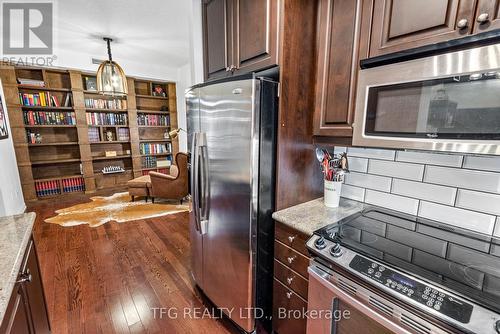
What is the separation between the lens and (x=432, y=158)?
1228 mm

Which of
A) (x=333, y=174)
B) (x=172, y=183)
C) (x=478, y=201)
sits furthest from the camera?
(x=172, y=183)

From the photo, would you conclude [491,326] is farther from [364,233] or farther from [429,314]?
[364,233]

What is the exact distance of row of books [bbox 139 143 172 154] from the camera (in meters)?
5.21

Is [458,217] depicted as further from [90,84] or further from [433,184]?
[90,84]

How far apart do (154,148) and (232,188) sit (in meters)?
4.55

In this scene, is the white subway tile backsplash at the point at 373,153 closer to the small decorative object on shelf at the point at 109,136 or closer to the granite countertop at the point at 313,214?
the granite countertop at the point at 313,214

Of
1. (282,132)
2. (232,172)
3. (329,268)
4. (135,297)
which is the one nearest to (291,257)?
(329,268)

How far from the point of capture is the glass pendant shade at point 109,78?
3.07 m

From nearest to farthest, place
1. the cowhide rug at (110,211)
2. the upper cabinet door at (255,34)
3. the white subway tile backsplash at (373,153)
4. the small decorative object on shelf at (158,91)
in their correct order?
1. the upper cabinet door at (255,34)
2. the white subway tile backsplash at (373,153)
3. the cowhide rug at (110,211)
4. the small decorative object on shelf at (158,91)

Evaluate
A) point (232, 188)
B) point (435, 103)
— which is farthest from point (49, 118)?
point (435, 103)

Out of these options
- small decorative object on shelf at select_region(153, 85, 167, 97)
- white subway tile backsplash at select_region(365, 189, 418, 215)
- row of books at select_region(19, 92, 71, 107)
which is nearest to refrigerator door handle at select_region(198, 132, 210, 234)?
white subway tile backsplash at select_region(365, 189, 418, 215)

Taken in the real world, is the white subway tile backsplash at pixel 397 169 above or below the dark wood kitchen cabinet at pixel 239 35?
below

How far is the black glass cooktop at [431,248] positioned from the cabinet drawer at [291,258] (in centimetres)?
23

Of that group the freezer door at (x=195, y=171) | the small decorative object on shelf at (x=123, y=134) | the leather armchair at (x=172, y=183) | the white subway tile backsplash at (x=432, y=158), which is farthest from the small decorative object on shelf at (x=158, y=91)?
the white subway tile backsplash at (x=432, y=158)
